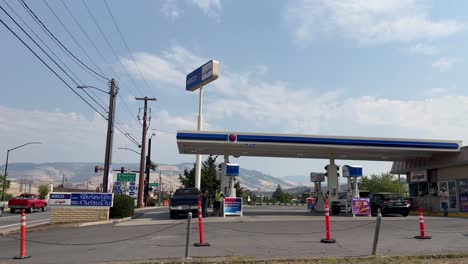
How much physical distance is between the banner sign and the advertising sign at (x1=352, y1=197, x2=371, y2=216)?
1390 centimetres

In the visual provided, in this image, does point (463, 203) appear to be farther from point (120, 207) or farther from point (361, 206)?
point (120, 207)

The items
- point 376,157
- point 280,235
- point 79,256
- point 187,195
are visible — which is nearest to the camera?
point 79,256

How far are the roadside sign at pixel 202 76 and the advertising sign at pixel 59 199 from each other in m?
24.3

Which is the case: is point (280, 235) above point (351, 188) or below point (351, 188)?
below

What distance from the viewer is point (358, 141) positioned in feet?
86.4

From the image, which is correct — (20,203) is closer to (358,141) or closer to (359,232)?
(358,141)

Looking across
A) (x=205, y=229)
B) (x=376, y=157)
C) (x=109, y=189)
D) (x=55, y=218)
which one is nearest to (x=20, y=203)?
(x=109, y=189)

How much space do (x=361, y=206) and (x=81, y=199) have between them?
15.8 m

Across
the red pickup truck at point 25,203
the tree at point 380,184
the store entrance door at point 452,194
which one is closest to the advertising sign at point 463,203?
the store entrance door at point 452,194

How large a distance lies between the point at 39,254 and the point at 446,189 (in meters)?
26.5

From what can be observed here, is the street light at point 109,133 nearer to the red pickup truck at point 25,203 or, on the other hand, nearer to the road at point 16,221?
the road at point 16,221

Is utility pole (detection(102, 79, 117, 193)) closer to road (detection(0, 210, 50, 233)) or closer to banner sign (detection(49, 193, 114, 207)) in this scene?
banner sign (detection(49, 193, 114, 207))

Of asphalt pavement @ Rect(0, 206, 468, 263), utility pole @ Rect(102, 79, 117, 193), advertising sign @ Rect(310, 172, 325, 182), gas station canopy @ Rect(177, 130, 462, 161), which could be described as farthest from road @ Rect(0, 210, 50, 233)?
advertising sign @ Rect(310, 172, 325, 182)

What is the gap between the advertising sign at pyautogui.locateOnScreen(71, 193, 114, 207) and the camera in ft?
73.7
